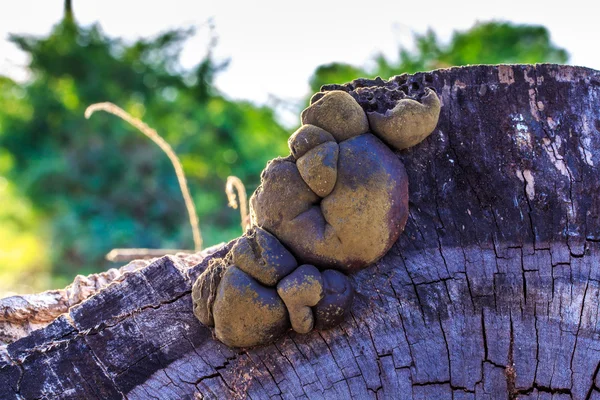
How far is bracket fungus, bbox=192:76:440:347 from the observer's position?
3.71 ft

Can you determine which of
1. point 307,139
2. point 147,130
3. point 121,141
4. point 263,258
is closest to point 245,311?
point 263,258

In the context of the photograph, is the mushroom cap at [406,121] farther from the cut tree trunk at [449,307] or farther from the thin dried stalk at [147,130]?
the thin dried stalk at [147,130]

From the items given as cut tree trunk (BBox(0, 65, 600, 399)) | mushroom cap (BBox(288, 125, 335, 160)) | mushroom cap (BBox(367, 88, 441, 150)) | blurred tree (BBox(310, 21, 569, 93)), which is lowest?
cut tree trunk (BBox(0, 65, 600, 399))

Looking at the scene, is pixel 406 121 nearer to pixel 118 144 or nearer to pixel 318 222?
pixel 318 222

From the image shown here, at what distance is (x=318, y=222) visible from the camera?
119 centimetres

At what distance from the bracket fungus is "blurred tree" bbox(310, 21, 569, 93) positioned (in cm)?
633

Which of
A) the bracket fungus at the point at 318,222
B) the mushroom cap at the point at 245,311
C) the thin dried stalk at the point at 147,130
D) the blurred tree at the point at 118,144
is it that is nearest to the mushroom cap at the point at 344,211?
the bracket fungus at the point at 318,222

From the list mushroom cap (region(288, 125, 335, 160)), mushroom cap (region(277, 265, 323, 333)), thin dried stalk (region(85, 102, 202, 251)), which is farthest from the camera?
thin dried stalk (region(85, 102, 202, 251))

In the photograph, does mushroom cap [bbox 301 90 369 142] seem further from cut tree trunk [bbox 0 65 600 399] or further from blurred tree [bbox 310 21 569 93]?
blurred tree [bbox 310 21 569 93]

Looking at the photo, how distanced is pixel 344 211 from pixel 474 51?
7646mm

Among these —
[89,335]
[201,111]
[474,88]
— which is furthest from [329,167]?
[201,111]

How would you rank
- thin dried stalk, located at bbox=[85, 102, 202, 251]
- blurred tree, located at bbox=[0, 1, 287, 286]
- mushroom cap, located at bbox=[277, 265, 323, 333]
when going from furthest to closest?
blurred tree, located at bbox=[0, 1, 287, 286], thin dried stalk, located at bbox=[85, 102, 202, 251], mushroom cap, located at bbox=[277, 265, 323, 333]

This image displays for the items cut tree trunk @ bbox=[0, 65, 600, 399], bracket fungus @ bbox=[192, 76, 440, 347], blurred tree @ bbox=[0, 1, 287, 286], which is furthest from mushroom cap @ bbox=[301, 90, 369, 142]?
blurred tree @ bbox=[0, 1, 287, 286]

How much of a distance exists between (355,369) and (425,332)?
0.53ft
